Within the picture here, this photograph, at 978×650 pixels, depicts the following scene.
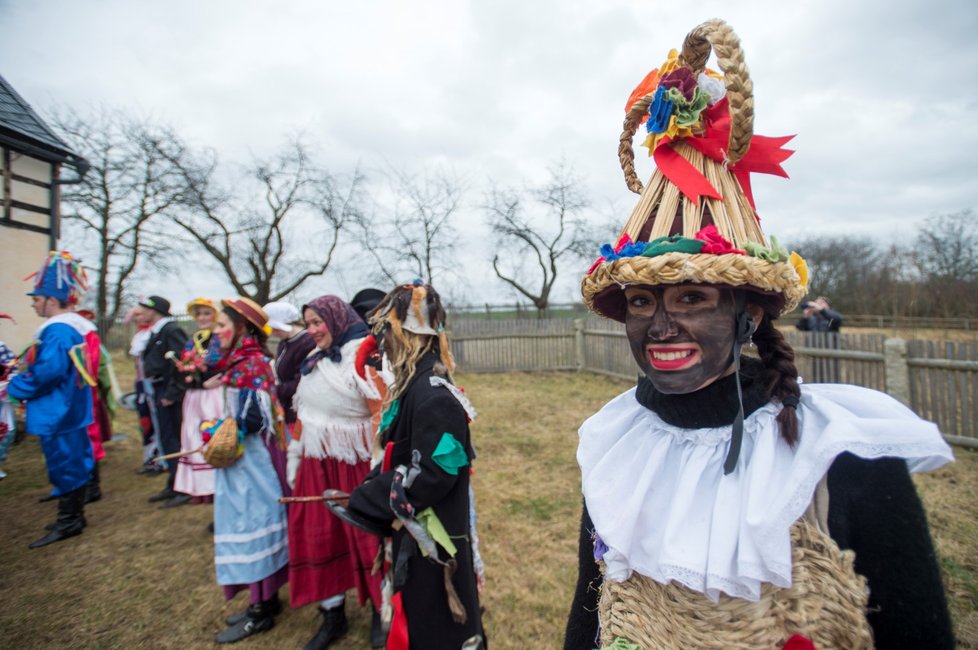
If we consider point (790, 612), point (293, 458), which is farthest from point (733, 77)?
point (293, 458)

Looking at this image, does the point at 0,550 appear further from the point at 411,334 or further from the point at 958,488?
the point at 958,488

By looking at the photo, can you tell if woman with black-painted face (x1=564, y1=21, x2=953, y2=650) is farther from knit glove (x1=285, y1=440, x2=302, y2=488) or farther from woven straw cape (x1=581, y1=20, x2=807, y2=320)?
knit glove (x1=285, y1=440, x2=302, y2=488)

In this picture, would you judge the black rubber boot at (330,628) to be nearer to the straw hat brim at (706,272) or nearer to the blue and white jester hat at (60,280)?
the straw hat brim at (706,272)

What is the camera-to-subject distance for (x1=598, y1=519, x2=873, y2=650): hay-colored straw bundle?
3.23 ft

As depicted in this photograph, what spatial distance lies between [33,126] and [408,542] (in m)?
8.33

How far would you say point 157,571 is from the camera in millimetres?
4023

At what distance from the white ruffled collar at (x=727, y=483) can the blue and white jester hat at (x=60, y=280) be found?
18.2 ft

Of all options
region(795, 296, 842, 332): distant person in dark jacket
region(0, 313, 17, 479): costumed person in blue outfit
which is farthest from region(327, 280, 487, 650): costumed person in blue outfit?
region(795, 296, 842, 332): distant person in dark jacket

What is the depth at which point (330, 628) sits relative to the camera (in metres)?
3.04

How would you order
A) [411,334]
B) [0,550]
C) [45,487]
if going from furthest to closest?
[45,487], [0,550], [411,334]

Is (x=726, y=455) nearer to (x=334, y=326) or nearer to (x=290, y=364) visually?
(x=334, y=326)

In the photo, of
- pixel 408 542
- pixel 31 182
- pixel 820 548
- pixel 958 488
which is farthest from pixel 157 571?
pixel 958 488

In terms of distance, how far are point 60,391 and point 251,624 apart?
9.72ft

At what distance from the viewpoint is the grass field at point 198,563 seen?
318cm
